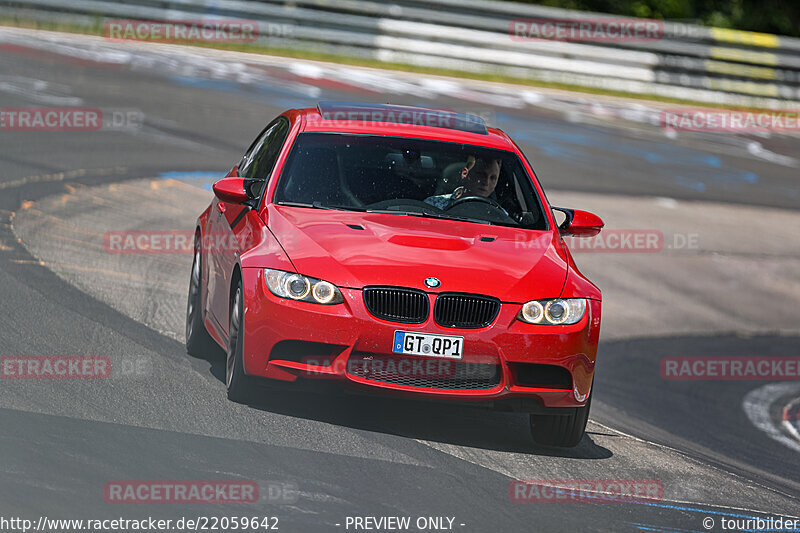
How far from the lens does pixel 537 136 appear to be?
19.7m

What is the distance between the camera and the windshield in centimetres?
788

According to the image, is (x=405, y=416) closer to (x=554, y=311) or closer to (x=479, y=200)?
(x=554, y=311)

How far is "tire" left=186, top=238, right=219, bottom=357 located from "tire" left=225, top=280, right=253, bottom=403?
43.6 inches

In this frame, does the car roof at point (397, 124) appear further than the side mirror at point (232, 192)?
Yes

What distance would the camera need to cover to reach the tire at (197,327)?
847 cm

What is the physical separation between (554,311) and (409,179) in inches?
61.1

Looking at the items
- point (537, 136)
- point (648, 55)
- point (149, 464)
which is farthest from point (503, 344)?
point (648, 55)

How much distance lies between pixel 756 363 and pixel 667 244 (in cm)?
358

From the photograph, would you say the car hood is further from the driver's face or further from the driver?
the driver's face

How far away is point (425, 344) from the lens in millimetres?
6773

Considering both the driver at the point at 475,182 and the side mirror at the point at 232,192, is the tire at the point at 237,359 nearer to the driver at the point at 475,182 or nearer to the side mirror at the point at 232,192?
the side mirror at the point at 232,192

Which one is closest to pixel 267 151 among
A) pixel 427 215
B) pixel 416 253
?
Answer: pixel 427 215

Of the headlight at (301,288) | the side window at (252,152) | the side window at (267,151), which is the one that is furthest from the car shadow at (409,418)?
the side window at (252,152)

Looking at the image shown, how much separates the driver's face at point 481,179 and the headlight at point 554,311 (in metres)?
1.36
